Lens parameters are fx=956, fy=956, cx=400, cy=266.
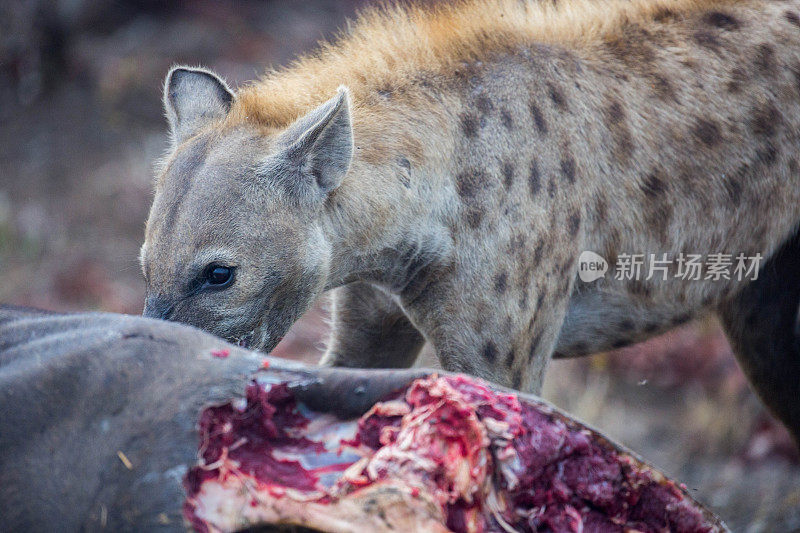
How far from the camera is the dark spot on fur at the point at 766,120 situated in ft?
10.9

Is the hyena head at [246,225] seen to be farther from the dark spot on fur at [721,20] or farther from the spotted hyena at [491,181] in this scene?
the dark spot on fur at [721,20]

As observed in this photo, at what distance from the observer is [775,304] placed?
12.1 feet

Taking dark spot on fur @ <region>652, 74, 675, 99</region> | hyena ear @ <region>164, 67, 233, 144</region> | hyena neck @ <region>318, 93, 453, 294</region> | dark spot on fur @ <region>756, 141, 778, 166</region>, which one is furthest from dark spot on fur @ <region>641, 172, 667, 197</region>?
hyena ear @ <region>164, 67, 233, 144</region>

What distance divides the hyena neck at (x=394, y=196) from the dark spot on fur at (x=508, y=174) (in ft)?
0.58

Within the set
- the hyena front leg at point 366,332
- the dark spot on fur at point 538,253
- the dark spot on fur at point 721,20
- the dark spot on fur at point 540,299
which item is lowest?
the hyena front leg at point 366,332

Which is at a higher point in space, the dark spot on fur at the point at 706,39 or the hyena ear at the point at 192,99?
the hyena ear at the point at 192,99

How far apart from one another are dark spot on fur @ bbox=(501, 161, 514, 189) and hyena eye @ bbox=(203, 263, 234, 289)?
0.89 meters

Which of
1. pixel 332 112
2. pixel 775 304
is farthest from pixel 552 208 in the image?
pixel 775 304

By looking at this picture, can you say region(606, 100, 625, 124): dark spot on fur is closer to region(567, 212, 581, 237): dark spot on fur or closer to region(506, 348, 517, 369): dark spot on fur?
region(567, 212, 581, 237): dark spot on fur

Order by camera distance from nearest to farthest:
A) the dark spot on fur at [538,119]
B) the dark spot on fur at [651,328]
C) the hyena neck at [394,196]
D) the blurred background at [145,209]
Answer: the hyena neck at [394,196] → the dark spot on fur at [538,119] → the dark spot on fur at [651,328] → the blurred background at [145,209]

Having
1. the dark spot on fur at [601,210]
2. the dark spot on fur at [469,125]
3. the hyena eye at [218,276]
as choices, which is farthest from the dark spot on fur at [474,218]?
the hyena eye at [218,276]

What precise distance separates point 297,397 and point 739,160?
2.10 meters

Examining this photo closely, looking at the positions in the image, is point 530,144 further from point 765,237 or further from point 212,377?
point 212,377

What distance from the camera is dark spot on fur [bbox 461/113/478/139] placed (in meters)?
2.92
